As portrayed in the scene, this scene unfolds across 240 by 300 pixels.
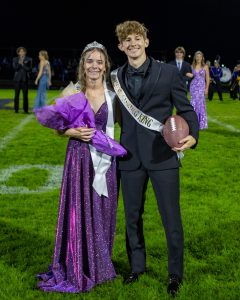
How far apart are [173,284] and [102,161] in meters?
0.93

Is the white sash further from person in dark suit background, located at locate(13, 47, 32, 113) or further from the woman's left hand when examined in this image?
person in dark suit background, located at locate(13, 47, 32, 113)

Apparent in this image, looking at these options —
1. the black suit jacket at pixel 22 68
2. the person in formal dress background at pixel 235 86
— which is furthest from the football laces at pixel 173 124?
the person in formal dress background at pixel 235 86

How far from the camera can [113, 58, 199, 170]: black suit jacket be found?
11.6 ft

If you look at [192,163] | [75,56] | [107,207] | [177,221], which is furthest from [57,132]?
[75,56]

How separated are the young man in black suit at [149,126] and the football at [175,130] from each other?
0.04 metres

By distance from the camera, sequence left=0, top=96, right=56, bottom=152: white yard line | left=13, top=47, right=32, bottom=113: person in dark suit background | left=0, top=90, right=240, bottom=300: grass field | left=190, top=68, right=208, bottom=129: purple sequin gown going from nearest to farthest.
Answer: left=0, top=90, right=240, bottom=300: grass field < left=0, top=96, right=56, bottom=152: white yard line < left=190, top=68, right=208, bottom=129: purple sequin gown < left=13, top=47, right=32, bottom=113: person in dark suit background

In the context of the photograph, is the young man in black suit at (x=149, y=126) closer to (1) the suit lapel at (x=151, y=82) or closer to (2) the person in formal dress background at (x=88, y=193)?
(1) the suit lapel at (x=151, y=82)

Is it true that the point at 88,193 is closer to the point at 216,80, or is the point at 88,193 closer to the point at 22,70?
the point at 22,70

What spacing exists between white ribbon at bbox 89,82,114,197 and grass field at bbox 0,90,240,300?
702 millimetres

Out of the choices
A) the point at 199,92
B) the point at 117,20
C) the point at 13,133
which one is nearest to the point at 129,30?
the point at 13,133

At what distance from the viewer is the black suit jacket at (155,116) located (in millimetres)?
3541

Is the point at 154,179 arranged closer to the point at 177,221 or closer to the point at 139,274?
the point at 177,221

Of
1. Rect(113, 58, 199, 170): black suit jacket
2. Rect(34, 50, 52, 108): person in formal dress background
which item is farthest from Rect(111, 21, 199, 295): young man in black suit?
Rect(34, 50, 52, 108): person in formal dress background

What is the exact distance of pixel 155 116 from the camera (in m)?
3.60
